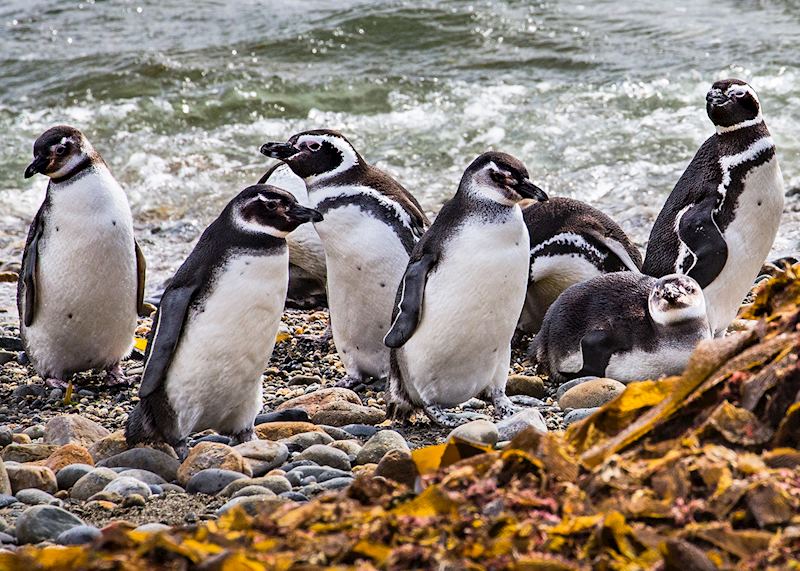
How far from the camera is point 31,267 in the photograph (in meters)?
6.70

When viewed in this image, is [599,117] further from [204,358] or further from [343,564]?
[343,564]

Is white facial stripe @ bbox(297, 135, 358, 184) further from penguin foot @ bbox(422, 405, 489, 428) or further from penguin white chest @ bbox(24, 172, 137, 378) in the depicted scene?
penguin foot @ bbox(422, 405, 489, 428)

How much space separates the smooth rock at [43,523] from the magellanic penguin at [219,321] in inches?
49.2

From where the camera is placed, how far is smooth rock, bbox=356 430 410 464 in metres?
4.72

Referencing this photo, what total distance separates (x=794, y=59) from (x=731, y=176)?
291 inches

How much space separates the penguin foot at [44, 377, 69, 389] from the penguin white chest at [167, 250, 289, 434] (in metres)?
1.59

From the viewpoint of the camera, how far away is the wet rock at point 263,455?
4.70 m

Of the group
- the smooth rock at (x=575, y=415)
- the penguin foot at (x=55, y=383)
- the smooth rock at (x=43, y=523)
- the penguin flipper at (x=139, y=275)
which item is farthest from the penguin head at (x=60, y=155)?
the smooth rock at (x=43, y=523)

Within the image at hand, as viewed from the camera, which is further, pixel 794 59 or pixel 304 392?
pixel 794 59

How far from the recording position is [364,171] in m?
6.73

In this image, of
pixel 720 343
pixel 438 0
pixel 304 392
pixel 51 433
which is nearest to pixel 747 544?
pixel 720 343

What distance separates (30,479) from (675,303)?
288 centimetres

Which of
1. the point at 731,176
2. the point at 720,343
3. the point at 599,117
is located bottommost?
the point at 599,117

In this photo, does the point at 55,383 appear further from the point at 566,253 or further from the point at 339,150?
the point at 566,253
